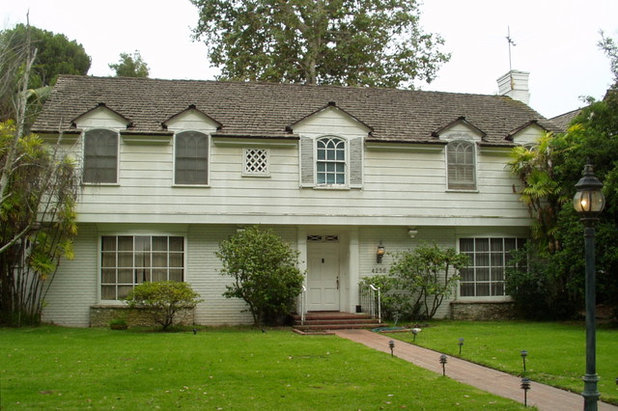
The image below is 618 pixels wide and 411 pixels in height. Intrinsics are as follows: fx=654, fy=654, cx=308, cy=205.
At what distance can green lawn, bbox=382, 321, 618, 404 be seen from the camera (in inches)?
417

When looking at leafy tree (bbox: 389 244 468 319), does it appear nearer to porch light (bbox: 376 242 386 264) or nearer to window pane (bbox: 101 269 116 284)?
porch light (bbox: 376 242 386 264)

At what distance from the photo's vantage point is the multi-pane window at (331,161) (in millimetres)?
19750

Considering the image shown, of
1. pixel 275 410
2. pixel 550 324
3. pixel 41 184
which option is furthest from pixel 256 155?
pixel 275 410

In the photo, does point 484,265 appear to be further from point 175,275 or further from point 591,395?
point 591,395

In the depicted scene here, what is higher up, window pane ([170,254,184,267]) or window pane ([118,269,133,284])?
window pane ([170,254,184,267])

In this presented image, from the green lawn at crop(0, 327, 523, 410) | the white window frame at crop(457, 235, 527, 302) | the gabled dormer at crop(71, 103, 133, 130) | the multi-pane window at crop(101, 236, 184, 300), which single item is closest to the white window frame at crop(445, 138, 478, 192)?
the white window frame at crop(457, 235, 527, 302)

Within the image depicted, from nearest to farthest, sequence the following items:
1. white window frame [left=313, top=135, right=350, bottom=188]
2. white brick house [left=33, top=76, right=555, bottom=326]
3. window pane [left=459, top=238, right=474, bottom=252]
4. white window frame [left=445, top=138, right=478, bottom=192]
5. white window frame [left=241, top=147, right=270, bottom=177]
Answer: white brick house [left=33, top=76, right=555, bottom=326]
white window frame [left=241, top=147, right=270, bottom=177]
white window frame [left=313, top=135, right=350, bottom=188]
white window frame [left=445, top=138, right=478, bottom=192]
window pane [left=459, top=238, right=474, bottom=252]

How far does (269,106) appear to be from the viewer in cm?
2122

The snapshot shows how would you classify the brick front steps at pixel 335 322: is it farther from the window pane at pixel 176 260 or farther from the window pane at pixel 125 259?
the window pane at pixel 125 259

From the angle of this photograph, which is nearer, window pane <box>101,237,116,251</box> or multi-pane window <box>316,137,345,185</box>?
window pane <box>101,237,116,251</box>

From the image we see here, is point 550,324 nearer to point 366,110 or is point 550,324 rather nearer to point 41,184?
point 366,110

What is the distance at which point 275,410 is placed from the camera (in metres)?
8.16

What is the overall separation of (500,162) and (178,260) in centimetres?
1055

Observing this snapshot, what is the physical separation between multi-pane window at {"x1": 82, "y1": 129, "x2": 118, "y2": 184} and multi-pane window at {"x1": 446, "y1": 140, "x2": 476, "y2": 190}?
33.3ft
